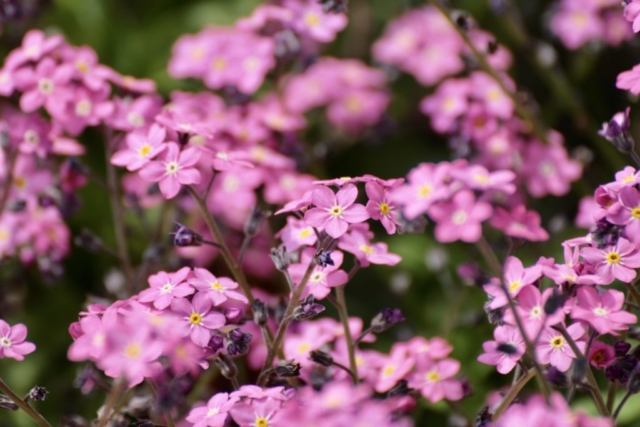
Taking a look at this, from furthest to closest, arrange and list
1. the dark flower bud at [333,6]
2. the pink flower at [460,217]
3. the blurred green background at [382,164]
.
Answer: the blurred green background at [382,164] < the dark flower bud at [333,6] < the pink flower at [460,217]

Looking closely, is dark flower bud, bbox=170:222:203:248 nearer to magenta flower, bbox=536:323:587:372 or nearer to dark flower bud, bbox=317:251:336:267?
dark flower bud, bbox=317:251:336:267

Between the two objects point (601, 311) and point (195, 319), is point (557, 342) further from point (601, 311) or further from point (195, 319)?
point (195, 319)

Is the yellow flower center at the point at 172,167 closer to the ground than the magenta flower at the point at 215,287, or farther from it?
farther from it

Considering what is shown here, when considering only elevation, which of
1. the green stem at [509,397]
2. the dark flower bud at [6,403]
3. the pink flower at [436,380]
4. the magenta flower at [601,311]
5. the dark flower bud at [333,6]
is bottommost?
the pink flower at [436,380]

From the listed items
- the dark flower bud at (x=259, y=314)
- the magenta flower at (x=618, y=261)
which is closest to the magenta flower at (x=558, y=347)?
the magenta flower at (x=618, y=261)

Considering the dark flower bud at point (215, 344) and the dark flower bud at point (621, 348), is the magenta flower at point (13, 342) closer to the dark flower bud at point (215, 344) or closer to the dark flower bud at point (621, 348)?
the dark flower bud at point (215, 344)
